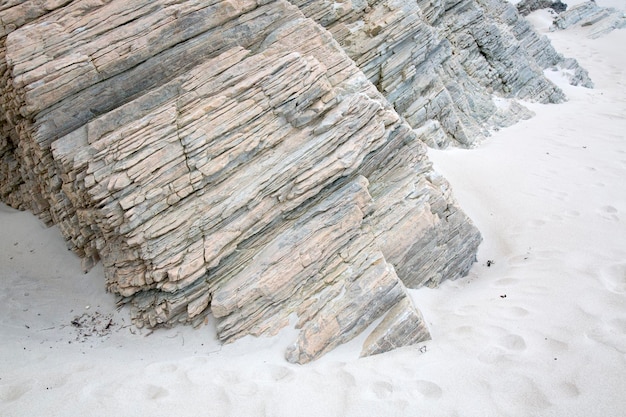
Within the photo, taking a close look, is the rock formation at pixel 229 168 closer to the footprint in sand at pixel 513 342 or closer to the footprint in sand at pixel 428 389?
the footprint in sand at pixel 428 389

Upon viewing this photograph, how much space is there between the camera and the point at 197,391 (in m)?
5.07

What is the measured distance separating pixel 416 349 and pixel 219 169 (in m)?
3.99

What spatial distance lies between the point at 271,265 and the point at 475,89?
11323mm

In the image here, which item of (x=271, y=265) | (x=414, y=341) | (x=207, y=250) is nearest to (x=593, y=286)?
(x=414, y=341)

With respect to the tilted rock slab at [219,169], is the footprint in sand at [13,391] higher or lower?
lower

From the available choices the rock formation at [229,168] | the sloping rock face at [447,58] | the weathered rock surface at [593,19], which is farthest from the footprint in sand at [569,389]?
the weathered rock surface at [593,19]

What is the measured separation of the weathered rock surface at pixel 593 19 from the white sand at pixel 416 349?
24.7 meters

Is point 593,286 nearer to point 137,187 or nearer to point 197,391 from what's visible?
point 197,391

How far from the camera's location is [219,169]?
20.8 ft

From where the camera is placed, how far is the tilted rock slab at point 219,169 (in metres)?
6.06

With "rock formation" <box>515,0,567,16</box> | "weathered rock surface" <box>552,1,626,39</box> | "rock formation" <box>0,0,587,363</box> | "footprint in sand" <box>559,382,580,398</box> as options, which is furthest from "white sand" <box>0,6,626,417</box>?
"rock formation" <box>515,0,567,16</box>

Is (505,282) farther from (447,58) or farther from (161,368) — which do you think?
(447,58)

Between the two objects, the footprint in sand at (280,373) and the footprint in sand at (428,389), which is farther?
the footprint in sand at (280,373)

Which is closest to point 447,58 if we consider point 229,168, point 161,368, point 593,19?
point 229,168
